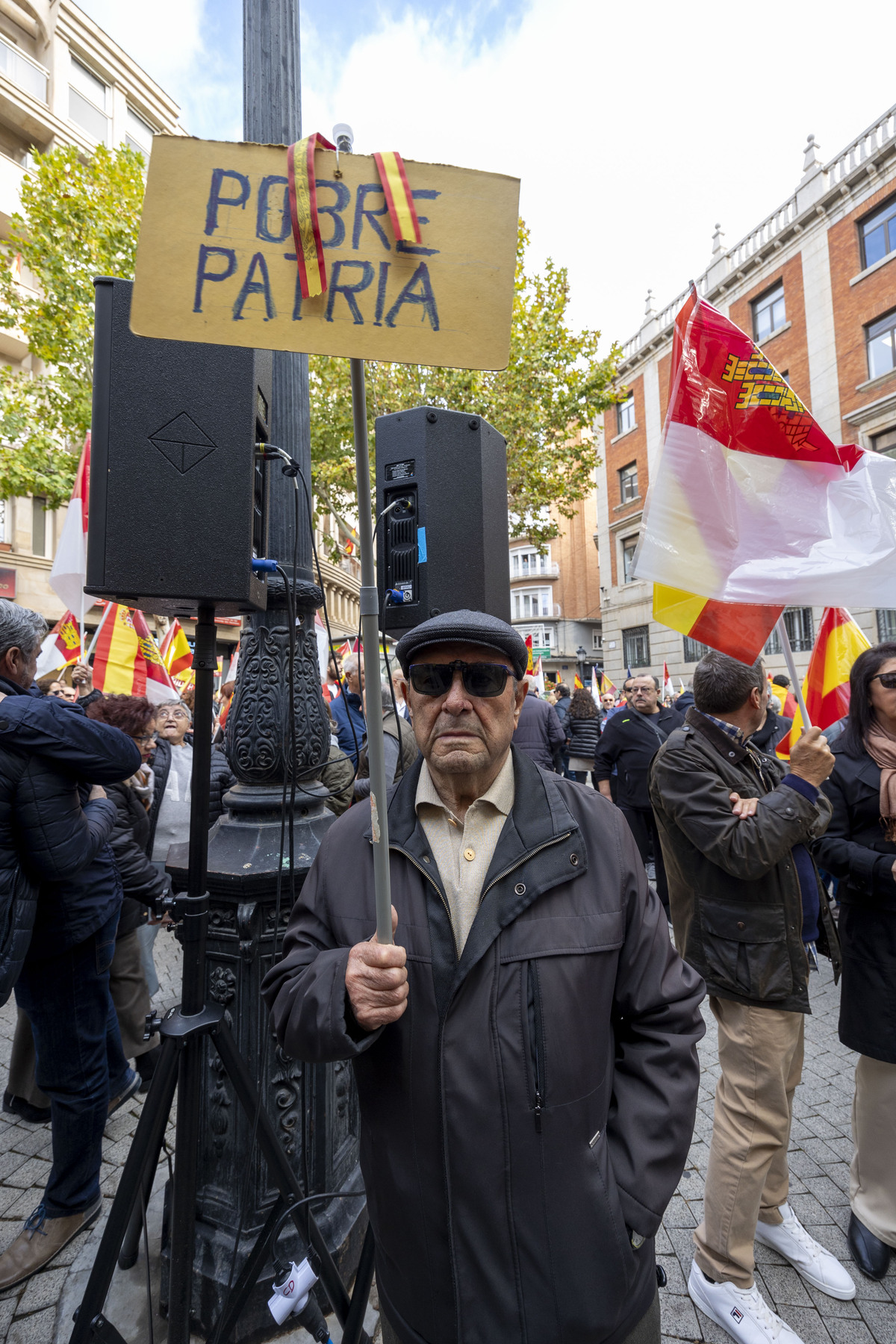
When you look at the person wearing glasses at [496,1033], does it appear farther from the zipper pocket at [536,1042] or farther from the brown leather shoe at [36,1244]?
the brown leather shoe at [36,1244]

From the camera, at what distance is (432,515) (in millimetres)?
2664

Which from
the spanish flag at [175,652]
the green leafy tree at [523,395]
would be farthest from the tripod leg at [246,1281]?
the green leafy tree at [523,395]

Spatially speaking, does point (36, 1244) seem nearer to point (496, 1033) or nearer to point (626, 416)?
point (496, 1033)

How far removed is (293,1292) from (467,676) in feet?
5.69

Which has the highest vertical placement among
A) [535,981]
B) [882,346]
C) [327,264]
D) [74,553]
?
[882,346]

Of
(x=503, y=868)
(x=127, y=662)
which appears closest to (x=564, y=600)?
(x=127, y=662)

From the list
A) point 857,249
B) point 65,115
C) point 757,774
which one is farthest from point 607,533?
point 757,774

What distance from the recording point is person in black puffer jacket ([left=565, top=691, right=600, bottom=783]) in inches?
323

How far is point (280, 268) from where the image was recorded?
1120 mm

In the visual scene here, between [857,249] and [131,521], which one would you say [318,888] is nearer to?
[131,521]

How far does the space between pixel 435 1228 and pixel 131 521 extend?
173 centimetres

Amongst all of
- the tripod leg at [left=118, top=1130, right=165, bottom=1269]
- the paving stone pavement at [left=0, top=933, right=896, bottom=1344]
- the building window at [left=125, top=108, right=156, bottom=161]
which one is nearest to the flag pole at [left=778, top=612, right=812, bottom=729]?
the paving stone pavement at [left=0, top=933, right=896, bottom=1344]

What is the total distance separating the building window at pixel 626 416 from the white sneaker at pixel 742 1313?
27433 mm

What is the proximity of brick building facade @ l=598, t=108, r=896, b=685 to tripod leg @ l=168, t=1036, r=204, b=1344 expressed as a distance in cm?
1584
